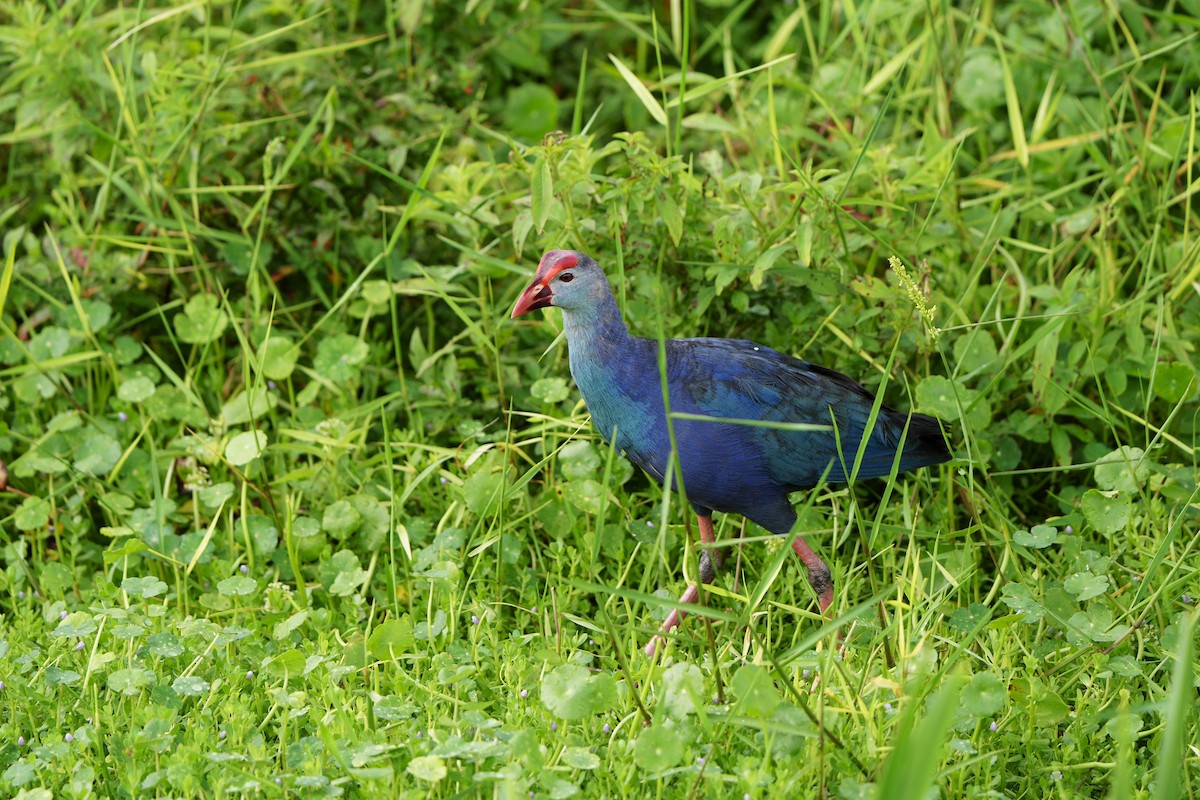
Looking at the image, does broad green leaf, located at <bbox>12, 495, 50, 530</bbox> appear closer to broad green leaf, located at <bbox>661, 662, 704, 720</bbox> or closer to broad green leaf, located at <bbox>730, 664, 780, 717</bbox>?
broad green leaf, located at <bbox>661, 662, 704, 720</bbox>

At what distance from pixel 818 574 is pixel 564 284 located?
873mm

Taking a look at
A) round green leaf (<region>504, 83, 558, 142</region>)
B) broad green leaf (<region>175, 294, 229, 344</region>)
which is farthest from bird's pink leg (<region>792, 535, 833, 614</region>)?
round green leaf (<region>504, 83, 558, 142</region>)

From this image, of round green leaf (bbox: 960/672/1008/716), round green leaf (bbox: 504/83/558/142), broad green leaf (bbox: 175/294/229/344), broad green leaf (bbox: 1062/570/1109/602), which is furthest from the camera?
round green leaf (bbox: 504/83/558/142)

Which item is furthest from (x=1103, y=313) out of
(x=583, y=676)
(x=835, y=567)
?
(x=583, y=676)

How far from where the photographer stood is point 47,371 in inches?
139

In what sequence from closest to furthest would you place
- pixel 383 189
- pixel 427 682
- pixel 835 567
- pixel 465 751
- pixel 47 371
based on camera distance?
pixel 465 751
pixel 427 682
pixel 835 567
pixel 47 371
pixel 383 189

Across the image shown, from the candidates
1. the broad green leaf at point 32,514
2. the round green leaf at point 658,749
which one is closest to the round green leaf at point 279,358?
the broad green leaf at point 32,514

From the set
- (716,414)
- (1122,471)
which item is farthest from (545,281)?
(1122,471)

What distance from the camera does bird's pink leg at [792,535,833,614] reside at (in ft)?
9.28

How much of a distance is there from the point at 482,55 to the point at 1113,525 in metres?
2.63

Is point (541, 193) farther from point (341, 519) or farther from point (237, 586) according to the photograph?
point (237, 586)

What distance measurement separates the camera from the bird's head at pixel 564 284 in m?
2.77

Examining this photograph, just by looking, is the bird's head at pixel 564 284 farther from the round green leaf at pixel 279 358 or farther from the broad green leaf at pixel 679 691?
the round green leaf at pixel 279 358

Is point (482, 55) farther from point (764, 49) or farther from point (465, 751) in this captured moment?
point (465, 751)
